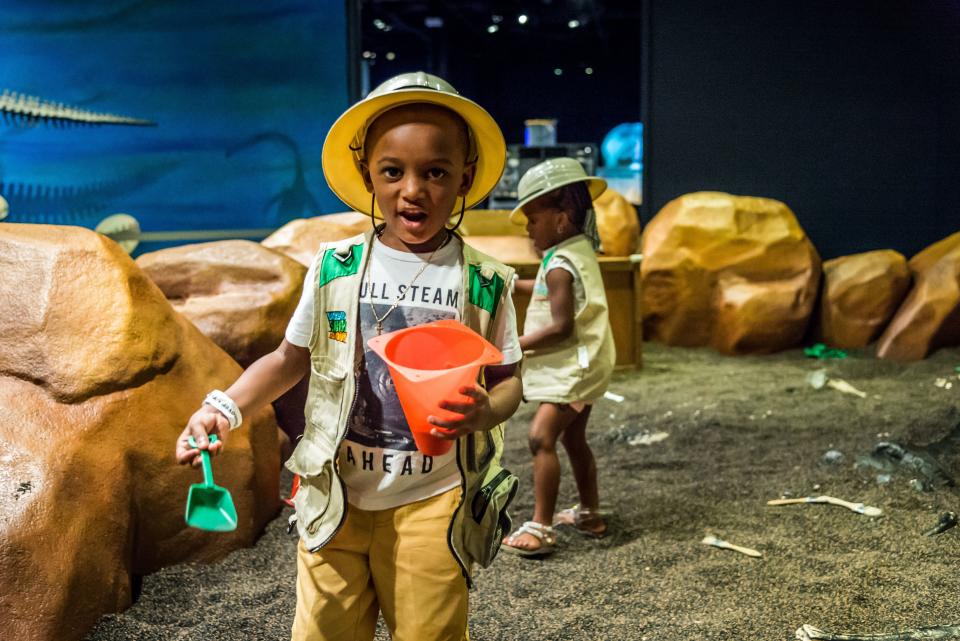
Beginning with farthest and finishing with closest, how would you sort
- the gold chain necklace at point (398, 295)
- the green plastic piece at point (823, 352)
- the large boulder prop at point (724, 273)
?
1. the large boulder prop at point (724, 273)
2. the green plastic piece at point (823, 352)
3. the gold chain necklace at point (398, 295)

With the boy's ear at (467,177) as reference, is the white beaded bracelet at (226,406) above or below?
below

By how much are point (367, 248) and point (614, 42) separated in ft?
35.1

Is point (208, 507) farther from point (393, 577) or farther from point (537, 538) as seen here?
point (537, 538)

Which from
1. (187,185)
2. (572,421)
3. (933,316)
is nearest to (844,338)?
(933,316)

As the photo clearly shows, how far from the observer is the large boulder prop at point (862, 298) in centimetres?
750

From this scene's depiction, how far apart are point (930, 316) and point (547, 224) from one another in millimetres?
4902

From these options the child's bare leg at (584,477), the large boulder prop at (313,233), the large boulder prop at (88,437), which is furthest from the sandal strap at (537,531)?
the large boulder prop at (313,233)

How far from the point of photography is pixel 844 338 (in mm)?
7629

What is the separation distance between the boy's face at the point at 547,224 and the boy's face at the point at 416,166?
1773mm

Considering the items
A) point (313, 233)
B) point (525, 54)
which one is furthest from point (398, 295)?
point (525, 54)

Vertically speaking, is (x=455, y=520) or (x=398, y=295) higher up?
(x=398, y=295)

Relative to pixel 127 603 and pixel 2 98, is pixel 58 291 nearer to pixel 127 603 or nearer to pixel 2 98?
pixel 127 603

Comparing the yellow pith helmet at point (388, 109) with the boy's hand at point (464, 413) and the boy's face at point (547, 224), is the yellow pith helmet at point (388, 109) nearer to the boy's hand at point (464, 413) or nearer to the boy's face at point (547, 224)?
the boy's hand at point (464, 413)

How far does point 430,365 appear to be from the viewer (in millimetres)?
1545
